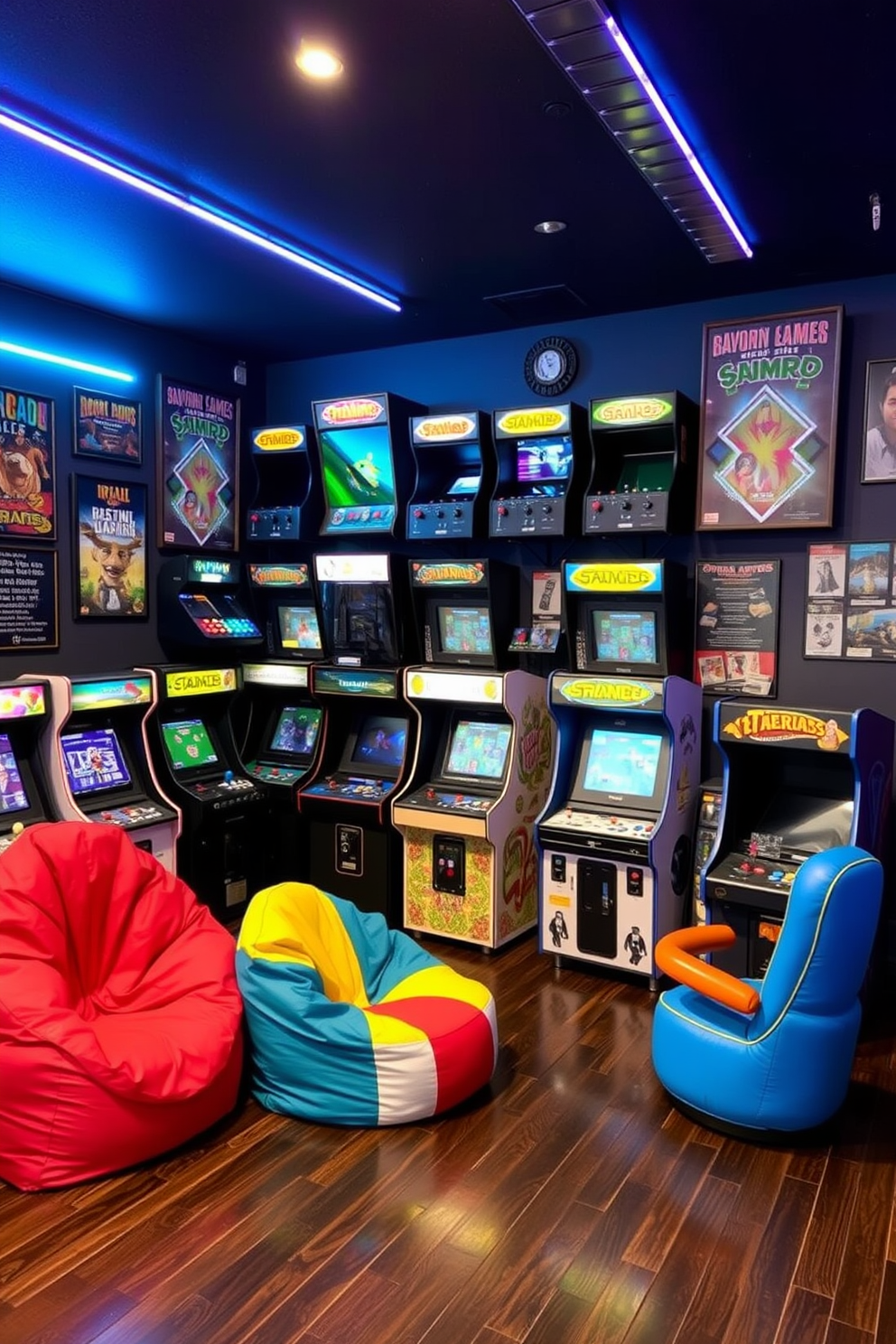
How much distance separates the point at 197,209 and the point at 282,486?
239cm

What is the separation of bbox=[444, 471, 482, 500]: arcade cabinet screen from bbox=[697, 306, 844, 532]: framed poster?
1.25m

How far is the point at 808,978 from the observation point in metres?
3.08

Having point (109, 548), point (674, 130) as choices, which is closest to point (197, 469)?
point (109, 548)

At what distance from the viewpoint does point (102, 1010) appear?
3.41 meters

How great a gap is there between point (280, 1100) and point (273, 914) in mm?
641

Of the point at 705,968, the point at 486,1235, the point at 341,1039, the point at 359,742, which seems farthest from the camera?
the point at 359,742

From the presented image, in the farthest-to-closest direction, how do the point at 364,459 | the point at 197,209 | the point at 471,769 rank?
the point at 364,459 < the point at 471,769 < the point at 197,209

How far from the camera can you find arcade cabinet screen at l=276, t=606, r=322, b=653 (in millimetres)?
5750

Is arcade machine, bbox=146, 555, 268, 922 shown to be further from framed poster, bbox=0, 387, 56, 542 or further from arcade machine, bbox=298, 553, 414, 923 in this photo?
framed poster, bbox=0, 387, 56, 542

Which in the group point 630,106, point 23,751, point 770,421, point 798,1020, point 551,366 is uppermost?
point 630,106

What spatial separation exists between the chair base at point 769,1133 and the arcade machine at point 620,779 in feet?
3.87

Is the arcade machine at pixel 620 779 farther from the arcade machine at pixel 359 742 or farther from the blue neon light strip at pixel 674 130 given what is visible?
the blue neon light strip at pixel 674 130

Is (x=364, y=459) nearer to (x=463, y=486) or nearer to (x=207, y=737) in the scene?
(x=463, y=486)

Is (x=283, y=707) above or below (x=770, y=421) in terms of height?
below
